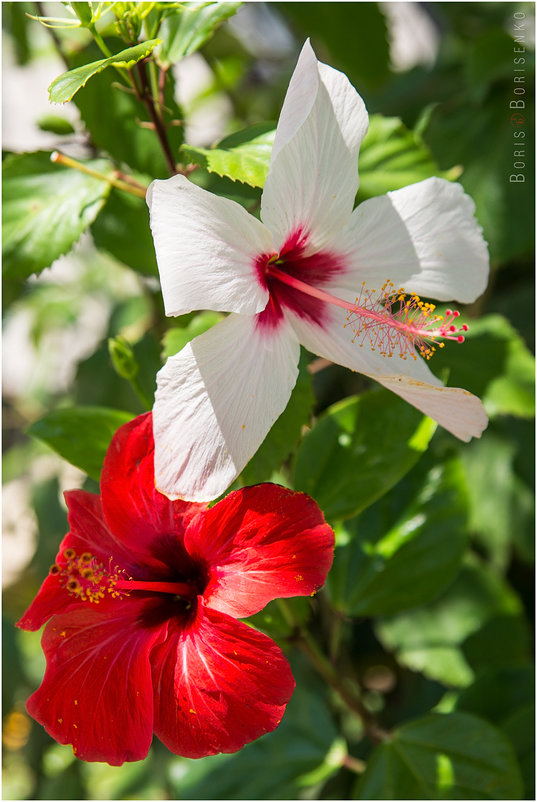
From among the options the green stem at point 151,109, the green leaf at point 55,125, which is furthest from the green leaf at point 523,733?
the green leaf at point 55,125

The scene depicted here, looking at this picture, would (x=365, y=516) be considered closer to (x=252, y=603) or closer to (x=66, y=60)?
(x=252, y=603)

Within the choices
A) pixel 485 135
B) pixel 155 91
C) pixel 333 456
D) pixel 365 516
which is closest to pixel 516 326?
pixel 485 135

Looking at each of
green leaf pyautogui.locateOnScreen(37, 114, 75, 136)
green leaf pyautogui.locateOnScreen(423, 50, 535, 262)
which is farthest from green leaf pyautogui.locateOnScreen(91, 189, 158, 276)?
green leaf pyautogui.locateOnScreen(423, 50, 535, 262)

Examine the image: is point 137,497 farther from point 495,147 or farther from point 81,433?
point 495,147

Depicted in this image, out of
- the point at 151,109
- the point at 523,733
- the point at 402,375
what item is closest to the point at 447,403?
the point at 402,375

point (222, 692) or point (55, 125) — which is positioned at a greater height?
point (55, 125)

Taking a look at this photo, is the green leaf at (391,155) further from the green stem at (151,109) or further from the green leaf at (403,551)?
the green leaf at (403,551)
